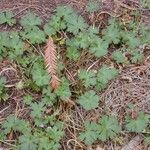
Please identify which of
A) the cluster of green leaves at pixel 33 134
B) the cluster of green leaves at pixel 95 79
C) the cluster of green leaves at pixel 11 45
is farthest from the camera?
the cluster of green leaves at pixel 11 45

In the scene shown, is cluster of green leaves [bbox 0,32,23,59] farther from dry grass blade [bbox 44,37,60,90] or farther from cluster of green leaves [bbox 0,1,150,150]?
dry grass blade [bbox 44,37,60,90]

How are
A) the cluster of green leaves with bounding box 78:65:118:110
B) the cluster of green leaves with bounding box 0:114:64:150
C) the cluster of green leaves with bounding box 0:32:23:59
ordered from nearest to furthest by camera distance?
the cluster of green leaves with bounding box 0:114:64:150, the cluster of green leaves with bounding box 78:65:118:110, the cluster of green leaves with bounding box 0:32:23:59

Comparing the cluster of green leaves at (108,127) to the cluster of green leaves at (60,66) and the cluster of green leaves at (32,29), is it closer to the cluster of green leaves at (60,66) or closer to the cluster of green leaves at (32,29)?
the cluster of green leaves at (60,66)

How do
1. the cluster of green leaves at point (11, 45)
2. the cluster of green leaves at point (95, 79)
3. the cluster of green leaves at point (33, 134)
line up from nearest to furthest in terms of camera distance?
the cluster of green leaves at point (33, 134) → the cluster of green leaves at point (95, 79) → the cluster of green leaves at point (11, 45)

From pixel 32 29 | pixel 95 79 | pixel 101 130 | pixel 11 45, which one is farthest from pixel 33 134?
pixel 32 29

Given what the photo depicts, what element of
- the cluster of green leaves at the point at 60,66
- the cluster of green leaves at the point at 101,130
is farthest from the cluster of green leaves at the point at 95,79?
the cluster of green leaves at the point at 101,130

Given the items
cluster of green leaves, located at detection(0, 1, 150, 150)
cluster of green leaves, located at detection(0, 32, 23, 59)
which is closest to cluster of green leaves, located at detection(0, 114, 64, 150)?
cluster of green leaves, located at detection(0, 1, 150, 150)

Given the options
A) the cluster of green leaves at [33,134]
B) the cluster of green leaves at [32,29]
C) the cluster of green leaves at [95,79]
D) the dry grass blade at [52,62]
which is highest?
the cluster of green leaves at [32,29]

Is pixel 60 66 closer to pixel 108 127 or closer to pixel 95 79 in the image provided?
pixel 95 79
